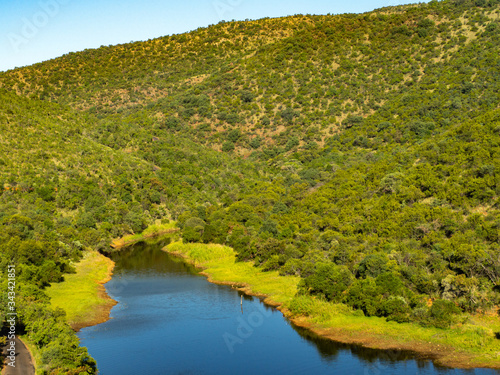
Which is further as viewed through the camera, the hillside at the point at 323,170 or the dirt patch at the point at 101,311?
the hillside at the point at 323,170

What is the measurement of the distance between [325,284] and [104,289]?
109 feet

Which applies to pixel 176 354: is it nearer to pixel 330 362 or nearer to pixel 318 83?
pixel 330 362

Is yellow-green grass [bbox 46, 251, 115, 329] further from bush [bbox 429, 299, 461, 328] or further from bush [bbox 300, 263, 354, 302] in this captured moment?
bush [bbox 429, 299, 461, 328]

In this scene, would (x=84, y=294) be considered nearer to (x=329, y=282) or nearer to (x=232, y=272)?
(x=232, y=272)

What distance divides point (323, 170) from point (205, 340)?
90485mm

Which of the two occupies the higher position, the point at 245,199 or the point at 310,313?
the point at 245,199

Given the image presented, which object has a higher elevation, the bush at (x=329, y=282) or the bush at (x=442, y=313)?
the bush at (x=329, y=282)

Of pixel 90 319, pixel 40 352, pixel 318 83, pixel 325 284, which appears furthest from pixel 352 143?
pixel 40 352

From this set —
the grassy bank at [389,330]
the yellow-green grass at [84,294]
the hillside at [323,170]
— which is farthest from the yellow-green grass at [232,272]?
the yellow-green grass at [84,294]

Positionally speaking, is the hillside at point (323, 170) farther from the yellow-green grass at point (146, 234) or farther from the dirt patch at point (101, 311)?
A: the dirt patch at point (101, 311)

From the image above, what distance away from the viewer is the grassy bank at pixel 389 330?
44.3 metres

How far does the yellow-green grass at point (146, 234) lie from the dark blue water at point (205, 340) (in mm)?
33802

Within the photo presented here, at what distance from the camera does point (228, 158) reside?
17112 centimetres

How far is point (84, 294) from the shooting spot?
65.9 m
